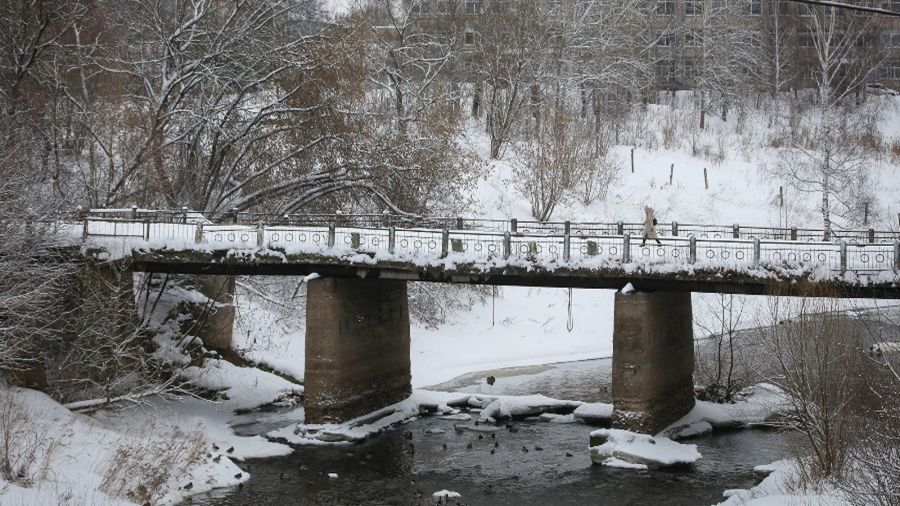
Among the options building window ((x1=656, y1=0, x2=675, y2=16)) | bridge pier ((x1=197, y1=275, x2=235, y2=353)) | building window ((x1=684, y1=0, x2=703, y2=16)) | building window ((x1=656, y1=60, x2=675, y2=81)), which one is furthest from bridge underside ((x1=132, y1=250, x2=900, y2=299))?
building window ((x1=656, y1=0, x2=675, y2=16))

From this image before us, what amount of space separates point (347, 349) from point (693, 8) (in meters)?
49.1

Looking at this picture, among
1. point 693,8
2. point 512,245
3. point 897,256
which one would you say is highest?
point 693,8

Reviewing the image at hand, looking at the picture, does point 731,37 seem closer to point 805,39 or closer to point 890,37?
point 805,39

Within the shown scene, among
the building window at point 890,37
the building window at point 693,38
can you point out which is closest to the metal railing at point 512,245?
the building window at point 693,38

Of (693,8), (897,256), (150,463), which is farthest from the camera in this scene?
(693,8)

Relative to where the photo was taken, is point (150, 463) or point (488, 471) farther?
point (488, 471)

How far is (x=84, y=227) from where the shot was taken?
91.6 feet

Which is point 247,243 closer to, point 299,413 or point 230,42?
point 299,413

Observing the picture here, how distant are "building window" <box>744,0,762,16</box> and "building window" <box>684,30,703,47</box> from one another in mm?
3935

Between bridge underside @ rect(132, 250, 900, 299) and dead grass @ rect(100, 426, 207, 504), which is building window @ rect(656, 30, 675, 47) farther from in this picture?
dead grass @ rect(100, 426, 207, 504)

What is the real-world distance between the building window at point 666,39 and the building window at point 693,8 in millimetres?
1735

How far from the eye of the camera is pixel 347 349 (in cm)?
2877

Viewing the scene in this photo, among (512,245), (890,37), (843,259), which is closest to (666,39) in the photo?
(890,37)

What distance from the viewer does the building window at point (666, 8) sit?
69438 mm
